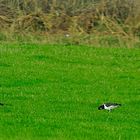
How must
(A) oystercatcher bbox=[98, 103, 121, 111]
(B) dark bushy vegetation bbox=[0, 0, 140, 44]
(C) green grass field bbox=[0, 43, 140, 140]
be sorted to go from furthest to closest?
(B) dark bushy vegetation bbox=[0, 0, 140, 44]
(A) oystercatcher bbox=[98, 103, 121, 111]
(C) green grass field bbox=[0, 43, 140, 140]

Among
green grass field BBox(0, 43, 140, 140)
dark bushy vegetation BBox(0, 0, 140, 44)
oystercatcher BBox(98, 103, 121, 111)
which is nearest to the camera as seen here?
green grass field BBox(0, 43, 140, 140)

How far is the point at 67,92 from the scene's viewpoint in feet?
47.6

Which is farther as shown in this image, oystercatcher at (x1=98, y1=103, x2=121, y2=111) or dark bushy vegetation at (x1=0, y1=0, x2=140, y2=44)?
dark bushy vegetation at (x1=0, y1=0, x2=140, y2=44)

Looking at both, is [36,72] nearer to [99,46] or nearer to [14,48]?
[14,48]

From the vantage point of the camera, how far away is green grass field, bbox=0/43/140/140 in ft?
34.8

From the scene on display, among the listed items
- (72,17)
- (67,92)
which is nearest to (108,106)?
(67,92)

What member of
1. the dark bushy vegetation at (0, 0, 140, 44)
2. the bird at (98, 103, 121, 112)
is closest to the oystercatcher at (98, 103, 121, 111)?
the bird at (98, 103, 121, 112)

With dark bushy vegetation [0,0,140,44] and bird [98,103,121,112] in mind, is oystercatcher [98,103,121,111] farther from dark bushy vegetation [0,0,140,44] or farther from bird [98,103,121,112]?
dark bushy vegetation [0,0,140,44]

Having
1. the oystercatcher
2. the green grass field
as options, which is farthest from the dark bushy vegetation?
the oystercatcher

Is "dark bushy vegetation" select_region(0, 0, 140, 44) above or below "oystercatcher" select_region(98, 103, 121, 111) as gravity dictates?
below

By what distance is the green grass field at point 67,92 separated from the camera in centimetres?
1062

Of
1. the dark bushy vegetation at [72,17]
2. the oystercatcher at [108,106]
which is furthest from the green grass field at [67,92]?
the dark bushy vegetation at [72,17]

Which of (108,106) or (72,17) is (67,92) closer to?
(108,106)

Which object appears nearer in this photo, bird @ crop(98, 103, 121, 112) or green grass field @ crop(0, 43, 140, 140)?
green grass field @ crop(0, 43, 140, 140)
